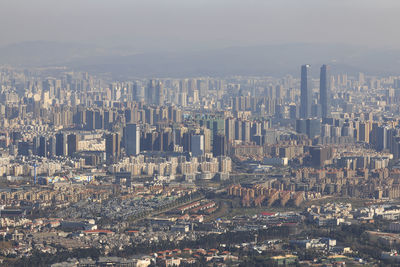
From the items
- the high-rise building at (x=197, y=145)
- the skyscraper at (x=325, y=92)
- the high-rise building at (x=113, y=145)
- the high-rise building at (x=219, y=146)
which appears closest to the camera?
the high-rise building at (x=113, y=145)

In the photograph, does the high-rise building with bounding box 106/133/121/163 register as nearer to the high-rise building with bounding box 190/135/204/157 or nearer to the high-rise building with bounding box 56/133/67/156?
the high-rise building with bounding box 56/133/67/156

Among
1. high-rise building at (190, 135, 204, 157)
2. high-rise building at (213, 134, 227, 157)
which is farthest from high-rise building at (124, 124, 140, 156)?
high-rise building at (213, 134, 227, 157)

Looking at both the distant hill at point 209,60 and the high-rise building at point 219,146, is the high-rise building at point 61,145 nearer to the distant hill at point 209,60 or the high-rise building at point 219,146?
the high-rise building at point 219,146

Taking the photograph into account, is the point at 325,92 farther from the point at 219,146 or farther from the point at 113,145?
the point at 113,145

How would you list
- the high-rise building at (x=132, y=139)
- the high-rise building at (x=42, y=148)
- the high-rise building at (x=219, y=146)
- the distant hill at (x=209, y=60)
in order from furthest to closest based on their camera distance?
the distant hill at (x=209, y=60), the high-rise building at (x=132, y=139), the high-rise building at (x=219, y=146), the high-rise building at (x=42, y=148)

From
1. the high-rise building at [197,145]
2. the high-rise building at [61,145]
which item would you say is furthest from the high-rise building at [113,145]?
the high-rise building at [197,145]
